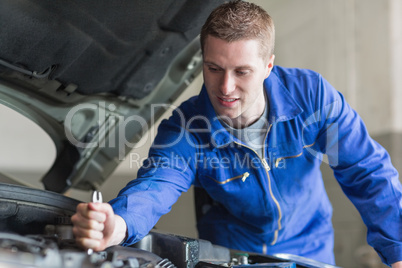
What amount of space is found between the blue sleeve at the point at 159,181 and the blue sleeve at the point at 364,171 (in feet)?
1.46

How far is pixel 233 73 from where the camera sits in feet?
3.92

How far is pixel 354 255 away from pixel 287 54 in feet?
6.89

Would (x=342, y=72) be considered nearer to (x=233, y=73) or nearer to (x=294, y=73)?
(x=294, y=73)

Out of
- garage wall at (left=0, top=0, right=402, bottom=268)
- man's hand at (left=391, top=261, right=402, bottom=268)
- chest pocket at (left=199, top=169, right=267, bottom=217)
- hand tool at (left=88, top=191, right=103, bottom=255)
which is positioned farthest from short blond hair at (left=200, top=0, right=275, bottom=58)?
garage wall at (left=0, top=0, right=402, bottom=268)

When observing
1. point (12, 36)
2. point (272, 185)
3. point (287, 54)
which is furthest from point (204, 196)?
point (287, 54)

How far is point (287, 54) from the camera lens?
4.60m

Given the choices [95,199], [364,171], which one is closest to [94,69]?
[95,199]

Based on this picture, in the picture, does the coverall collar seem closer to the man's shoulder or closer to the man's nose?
the man's shoulder

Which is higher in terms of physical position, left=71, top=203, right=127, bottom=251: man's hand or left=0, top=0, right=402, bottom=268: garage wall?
Result: left=0, top=0, right=402, bottom=268: garage wall

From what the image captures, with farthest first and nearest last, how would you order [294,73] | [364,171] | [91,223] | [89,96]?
[89,96] < [294,73] < [364,171] < [91,223]

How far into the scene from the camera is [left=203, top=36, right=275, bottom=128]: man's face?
46.2 inches

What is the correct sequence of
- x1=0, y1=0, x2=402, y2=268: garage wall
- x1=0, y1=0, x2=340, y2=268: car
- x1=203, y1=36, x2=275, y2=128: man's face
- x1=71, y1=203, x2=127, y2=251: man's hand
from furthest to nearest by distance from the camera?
1. x1=0, y1=0, x2=402, y2=268: garage wall
2. x1=203, y1=36, x2=275, y2=128: man's face
3. x1=0, y1=0, x2=340, y2=268: car
4. x1=71, y1=203, x2=127, y2=251: man's hand

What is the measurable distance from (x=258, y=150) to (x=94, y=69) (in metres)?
0.62

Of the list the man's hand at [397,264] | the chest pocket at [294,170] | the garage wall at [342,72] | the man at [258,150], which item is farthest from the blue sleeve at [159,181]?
the garage wall at [342,72]
